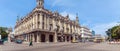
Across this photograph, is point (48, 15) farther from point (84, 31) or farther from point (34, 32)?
point (84, 31)

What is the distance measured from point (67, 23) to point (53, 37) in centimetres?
1958

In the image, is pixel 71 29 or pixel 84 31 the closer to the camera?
pixel 71 29

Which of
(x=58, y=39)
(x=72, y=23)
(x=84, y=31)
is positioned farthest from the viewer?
(x=84, y=31)

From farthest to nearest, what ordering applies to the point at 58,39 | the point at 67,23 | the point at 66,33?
1. the point at 67,23
2. the point at 66,33
3. the point at 58,39

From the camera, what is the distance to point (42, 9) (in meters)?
73.6

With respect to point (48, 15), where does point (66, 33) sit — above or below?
below

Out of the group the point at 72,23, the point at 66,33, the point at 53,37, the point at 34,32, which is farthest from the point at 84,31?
the point at 34,32

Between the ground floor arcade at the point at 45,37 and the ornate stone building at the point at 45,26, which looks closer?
the ground floor arcade at the point at 45,37

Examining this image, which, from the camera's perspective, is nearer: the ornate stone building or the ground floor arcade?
the ground floor arcade

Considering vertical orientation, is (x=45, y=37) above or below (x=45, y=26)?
below

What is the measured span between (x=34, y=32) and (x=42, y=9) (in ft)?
31.3

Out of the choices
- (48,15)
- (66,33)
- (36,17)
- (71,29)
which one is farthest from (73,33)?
(36,17)

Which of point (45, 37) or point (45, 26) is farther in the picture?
point (45, 26)

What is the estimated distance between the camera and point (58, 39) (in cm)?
8312
